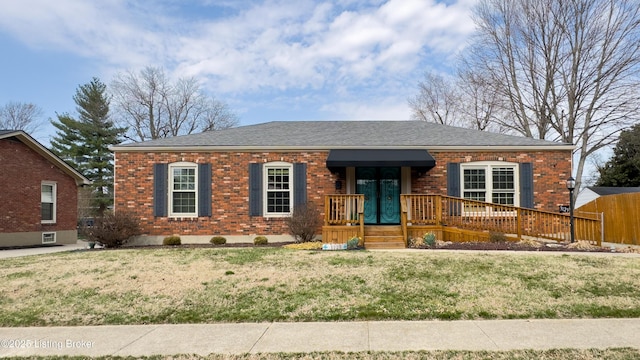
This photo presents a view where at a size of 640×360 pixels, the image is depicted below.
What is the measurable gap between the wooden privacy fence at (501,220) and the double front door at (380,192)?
1379 mm

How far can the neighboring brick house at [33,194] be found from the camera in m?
15.9

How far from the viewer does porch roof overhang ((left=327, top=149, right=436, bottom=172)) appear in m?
13.0

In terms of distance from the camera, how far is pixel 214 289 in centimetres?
702

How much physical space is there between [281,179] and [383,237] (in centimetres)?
410

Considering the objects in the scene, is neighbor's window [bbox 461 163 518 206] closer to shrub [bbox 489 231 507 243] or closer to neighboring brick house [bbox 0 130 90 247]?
shrub [bbox 489 231 507 243]

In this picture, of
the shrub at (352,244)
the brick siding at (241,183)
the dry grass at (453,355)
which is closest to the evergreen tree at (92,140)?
the brick siding at (241,183)

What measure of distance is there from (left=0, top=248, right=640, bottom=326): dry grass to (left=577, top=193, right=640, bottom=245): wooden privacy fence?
810 cm

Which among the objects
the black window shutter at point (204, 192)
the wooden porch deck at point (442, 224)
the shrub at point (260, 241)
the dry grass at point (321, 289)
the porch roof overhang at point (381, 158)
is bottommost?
the dry grass at point (321, 289)

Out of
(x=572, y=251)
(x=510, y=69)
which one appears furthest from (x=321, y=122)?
(x=510, y=69)

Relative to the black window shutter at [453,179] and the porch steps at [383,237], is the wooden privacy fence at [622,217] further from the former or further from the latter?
the porch steps at [383,237]

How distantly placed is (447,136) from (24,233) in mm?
16694

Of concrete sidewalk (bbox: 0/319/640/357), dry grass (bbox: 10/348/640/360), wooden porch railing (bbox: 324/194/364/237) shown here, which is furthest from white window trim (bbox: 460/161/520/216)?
dry grass (bbox: 10/348/640/360)

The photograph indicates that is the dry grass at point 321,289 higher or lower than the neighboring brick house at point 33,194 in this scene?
lower

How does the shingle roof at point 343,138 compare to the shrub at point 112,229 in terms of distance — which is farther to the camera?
the shingle roof at point 343,138
